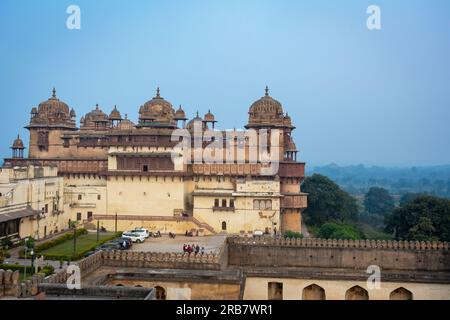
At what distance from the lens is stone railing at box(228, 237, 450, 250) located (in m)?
30.4

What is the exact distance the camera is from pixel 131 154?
1802 inches

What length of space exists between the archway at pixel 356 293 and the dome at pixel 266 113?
72.7 ft

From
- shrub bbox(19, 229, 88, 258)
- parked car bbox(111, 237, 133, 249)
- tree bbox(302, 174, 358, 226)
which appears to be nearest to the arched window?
parked car bbox(111, 237, 133, 249)

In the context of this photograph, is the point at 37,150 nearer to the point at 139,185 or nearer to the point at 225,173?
the point at 139,185

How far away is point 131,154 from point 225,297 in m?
24.8

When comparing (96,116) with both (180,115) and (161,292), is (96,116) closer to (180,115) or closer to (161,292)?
(180,115)

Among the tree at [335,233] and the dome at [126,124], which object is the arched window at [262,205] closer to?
the tree at [335,233]

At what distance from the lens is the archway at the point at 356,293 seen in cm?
2827

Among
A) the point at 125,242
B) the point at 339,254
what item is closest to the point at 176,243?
the point at 125,242

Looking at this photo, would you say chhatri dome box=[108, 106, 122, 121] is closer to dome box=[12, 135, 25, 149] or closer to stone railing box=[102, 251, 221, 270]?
dome box=[12, 135, 25, 149]

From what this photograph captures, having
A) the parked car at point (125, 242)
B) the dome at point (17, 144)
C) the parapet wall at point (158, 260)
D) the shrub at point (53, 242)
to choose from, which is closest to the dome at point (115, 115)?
the dome at point (17, 144)

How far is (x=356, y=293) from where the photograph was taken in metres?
28.4
